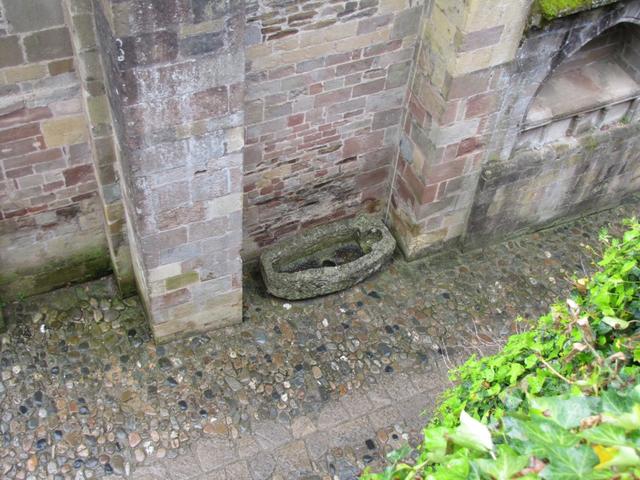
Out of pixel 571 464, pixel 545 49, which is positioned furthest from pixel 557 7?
pixel 571 464

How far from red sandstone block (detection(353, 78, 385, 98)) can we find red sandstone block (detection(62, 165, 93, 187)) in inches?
98.9

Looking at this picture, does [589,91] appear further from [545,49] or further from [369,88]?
[369,88]

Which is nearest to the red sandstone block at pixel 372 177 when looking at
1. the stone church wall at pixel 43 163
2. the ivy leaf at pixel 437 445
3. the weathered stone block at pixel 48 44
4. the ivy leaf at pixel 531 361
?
the stone church wall at pixel 43 163

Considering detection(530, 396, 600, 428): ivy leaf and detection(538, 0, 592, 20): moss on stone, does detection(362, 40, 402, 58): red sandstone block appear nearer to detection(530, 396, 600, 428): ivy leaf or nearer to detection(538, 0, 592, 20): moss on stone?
detection(538, 0, 592, 20): moss on stone

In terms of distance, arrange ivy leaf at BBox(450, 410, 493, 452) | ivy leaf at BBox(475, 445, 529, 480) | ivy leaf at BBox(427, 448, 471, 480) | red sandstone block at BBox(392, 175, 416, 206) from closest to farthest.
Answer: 1. ivy leaf at BBox(475, 445, 529, 480)
2. ivy leaf at BBox(427, 448, 471, 480)
3. ivy leaf at BBox(450, 410, 493, 452)
4. red sandstone block at BBox(392, 175, 416, 206)

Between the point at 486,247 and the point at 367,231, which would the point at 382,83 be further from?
the point at 486,247

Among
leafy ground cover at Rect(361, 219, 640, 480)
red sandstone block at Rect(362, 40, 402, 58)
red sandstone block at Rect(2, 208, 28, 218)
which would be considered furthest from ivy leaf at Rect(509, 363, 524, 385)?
red sandstone block at Rect(2, 208, 28, 218)

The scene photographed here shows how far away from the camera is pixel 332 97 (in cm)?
736

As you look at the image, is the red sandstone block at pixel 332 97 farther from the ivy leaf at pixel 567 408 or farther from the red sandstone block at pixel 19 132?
the ivy leaf at pixel 567 408

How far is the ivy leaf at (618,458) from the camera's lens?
106 inches

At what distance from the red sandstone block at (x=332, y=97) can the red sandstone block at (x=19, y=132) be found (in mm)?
2452

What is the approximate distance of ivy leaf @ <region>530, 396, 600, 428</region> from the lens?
318cm

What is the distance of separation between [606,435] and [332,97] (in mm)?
4977

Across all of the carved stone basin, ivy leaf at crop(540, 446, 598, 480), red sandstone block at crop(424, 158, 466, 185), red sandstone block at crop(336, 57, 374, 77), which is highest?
ivy leaf at crop(540, 446, 598, 480)
